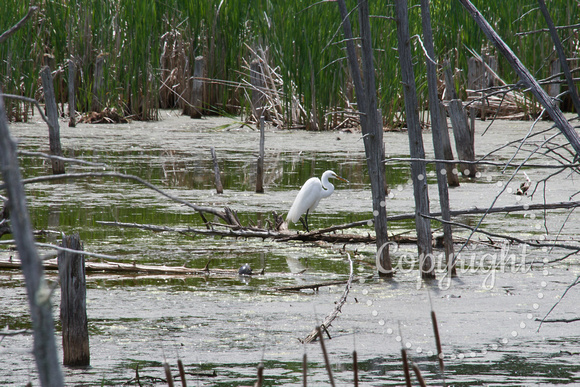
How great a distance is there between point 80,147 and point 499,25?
19.7ft

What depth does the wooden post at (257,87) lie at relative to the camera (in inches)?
417

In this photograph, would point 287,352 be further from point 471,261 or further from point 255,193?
point 255,193

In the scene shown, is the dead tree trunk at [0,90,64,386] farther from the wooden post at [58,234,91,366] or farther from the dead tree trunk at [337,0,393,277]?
the dead tree trunk at [337,0,393,277]

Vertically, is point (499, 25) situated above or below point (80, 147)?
above

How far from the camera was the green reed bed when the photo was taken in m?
9.66

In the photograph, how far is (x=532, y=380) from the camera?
2.67 m

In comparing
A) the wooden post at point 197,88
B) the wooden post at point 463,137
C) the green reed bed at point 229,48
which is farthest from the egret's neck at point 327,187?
the wooden post at point 197,88

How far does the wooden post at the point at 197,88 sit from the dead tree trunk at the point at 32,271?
10.2m

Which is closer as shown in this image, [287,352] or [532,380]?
[532,380]

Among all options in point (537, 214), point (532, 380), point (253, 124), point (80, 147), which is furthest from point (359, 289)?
point (253, 124)

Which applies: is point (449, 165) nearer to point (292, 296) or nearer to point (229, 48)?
point (292, 296)

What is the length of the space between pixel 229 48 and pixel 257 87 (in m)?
1.27

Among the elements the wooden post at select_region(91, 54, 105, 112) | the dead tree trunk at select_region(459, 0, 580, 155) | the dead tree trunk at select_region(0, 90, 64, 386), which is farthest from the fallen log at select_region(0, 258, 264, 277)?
the wooden post at select_region(91, 54, 105, 112)

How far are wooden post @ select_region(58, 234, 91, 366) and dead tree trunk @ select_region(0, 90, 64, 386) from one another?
220cm
